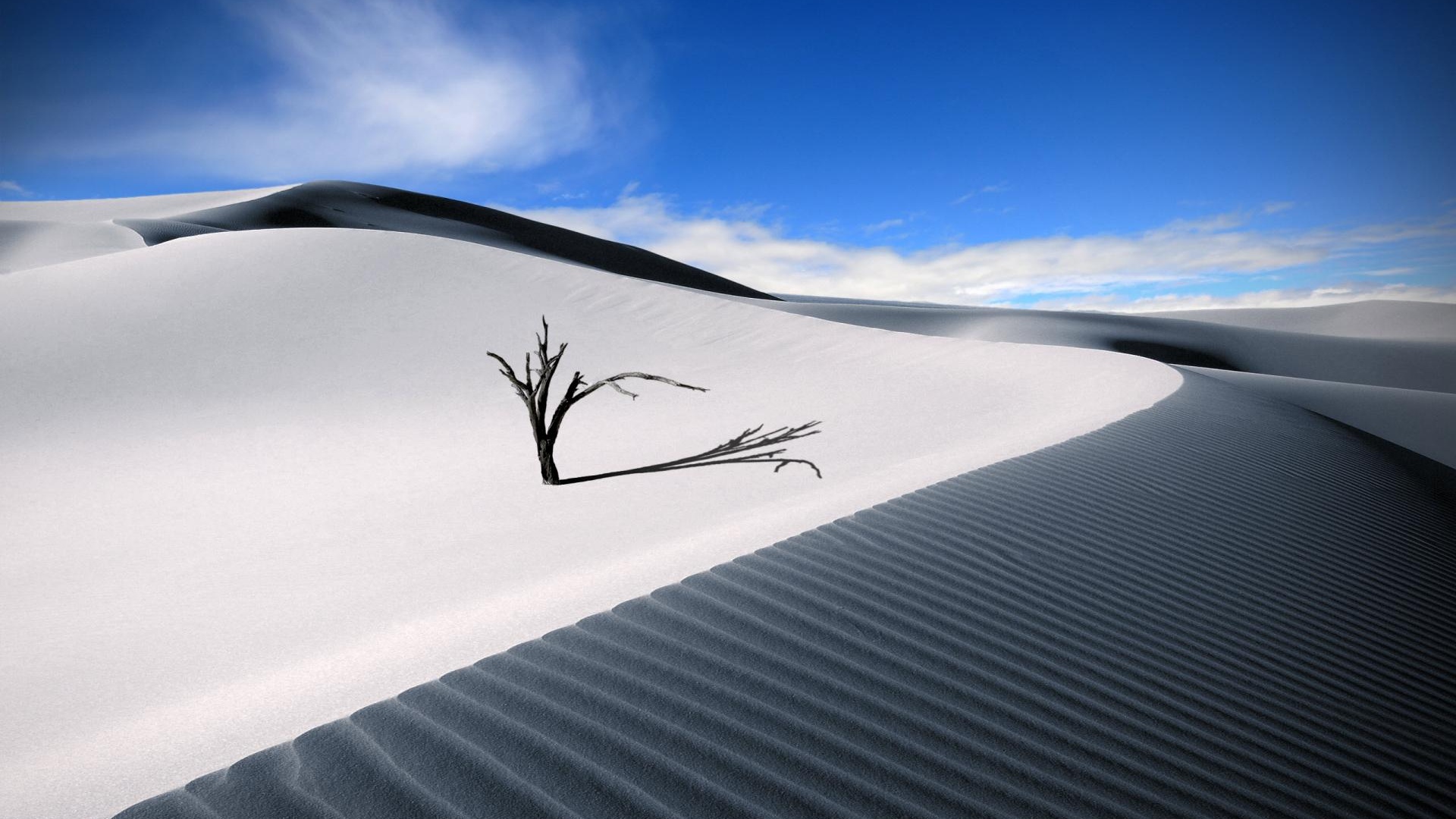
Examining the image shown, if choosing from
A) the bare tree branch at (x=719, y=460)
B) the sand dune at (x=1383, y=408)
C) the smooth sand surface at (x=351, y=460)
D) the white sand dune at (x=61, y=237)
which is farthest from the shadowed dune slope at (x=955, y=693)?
the white sand dune at (x=61, y=237)

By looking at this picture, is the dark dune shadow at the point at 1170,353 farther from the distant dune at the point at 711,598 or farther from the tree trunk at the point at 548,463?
the tree trunk at the point at 548,463

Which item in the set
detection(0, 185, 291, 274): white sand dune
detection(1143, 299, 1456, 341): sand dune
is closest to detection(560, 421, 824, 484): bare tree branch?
detection(0, 185, 291, 274): white sand dune

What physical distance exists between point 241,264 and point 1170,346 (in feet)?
114

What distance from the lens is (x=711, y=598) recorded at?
8.63ft

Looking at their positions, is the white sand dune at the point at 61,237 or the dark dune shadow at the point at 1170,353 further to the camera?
the dark dune shadow at the point at 1170,353

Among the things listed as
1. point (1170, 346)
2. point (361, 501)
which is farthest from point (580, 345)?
point (1170, 346)

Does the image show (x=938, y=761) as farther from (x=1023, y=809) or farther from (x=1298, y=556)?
(x=1298, y=556)

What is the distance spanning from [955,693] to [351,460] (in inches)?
272

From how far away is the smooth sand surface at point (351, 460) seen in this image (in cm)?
296

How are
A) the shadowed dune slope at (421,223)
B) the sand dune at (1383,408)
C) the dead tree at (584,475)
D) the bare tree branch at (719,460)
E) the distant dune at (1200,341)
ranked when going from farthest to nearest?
the shadowed dune slope at (421,223) → the distant dune at (1200,341) → the sand dune at (1383,408) → the bare tree branch at (719,460) → the dead tree at (584,475)

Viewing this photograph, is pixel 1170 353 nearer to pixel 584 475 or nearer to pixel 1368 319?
pixel 584 475

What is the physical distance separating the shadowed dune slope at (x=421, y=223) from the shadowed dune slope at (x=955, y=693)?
132 feet

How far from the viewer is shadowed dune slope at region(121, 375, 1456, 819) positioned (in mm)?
1722

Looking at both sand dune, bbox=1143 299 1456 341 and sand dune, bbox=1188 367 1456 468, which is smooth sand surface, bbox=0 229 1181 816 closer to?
sand dune, bbox=1188 367 1456 468
